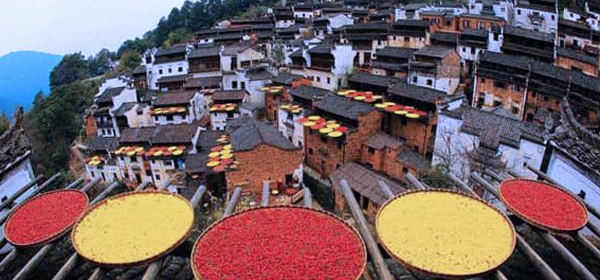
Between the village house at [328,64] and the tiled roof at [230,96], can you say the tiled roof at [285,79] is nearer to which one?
the village house at [328,64]

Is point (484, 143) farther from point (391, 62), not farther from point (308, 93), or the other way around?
point (391, 62)

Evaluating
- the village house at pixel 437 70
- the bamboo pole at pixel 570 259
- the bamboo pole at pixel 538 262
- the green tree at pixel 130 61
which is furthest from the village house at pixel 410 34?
the green tree at pixel 130 61

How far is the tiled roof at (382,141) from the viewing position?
1036 inches

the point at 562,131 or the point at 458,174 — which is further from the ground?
the point at 562,131

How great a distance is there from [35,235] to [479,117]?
23393 millimetres

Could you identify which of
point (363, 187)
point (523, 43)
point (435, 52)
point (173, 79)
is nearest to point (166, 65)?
point (173, 79)

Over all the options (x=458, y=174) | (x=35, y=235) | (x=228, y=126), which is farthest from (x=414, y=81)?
(x=35, y=235)

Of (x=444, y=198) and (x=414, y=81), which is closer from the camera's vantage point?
(x=444, y=198)

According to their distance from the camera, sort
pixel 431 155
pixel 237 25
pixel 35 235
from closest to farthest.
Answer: pixel 35 235 → pixel 431 155 → pixel 237 25

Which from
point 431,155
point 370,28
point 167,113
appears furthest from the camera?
point 370,28

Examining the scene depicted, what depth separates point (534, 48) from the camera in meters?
33.8

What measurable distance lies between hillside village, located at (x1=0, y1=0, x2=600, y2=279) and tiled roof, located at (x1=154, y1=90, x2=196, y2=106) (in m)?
0.21

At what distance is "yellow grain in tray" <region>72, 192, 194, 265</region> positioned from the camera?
26.9 feet

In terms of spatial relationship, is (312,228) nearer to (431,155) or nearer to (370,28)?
(431,155)
